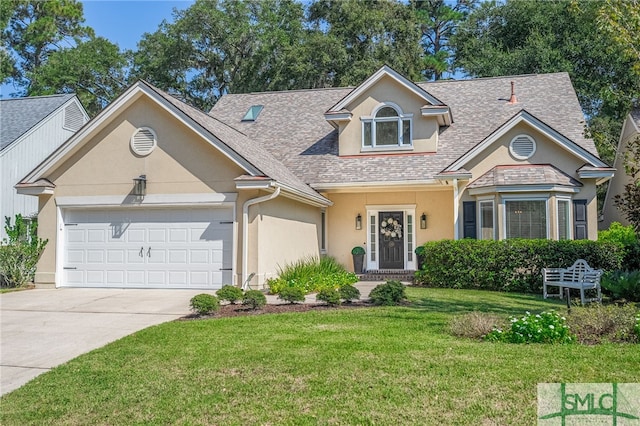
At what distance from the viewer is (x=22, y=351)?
23.5 ft

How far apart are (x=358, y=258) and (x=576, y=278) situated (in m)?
7.29

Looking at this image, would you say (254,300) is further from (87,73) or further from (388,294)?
(87,73)

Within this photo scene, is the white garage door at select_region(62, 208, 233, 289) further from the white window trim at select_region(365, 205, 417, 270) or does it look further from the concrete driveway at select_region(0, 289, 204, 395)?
the white window trim at select_region(365, 205, 417, 270)

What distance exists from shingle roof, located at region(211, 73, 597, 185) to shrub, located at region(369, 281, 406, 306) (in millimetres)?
7022

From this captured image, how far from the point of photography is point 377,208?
1769 centimetres

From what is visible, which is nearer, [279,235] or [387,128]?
[279,235]

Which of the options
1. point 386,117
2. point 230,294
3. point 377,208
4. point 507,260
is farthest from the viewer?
point 386,117

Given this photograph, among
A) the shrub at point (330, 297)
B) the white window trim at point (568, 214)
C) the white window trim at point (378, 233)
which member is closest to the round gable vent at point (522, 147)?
the white window trim at point (568, 214)

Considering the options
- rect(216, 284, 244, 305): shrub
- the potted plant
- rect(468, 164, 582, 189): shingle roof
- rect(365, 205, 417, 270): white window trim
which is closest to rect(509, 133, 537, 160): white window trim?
rect(468, 164, 582, 189): shingle roof

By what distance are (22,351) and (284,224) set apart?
822 centimetres

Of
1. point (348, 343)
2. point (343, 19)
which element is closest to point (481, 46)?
point (343, 19)

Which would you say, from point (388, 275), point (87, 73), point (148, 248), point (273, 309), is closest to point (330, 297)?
Answer: point (273, 309)

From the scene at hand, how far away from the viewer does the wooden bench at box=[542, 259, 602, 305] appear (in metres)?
10.8

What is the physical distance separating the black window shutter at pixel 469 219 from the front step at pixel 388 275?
6.85 ft
